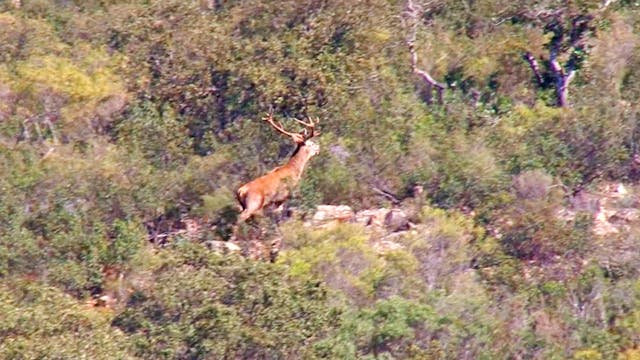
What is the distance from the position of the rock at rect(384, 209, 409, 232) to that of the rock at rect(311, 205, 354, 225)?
499 mm

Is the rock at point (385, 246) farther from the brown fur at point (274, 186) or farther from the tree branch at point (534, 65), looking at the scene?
the tree branch at point (534, 65)

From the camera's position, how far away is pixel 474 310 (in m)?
24.8

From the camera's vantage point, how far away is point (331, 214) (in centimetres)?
2836

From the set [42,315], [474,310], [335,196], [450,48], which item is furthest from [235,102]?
[42,315]

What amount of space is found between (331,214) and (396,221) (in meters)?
0.85

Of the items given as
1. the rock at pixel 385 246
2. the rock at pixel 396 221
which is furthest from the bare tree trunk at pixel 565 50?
the rock at pixel 385 246

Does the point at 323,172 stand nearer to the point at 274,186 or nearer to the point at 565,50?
the point at 565,50

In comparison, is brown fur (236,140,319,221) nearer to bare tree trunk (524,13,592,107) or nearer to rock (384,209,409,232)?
rock (384,209,409,232)

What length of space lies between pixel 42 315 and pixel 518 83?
1313 cm

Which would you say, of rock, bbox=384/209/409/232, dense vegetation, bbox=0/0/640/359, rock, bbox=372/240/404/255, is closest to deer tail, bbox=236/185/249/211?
dense vegetation, bbox=0/0/640/359

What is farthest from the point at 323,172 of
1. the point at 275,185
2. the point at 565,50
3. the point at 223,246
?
the point at 275,185

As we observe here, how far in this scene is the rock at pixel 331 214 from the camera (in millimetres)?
28062

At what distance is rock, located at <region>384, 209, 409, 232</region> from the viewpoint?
28.2 m

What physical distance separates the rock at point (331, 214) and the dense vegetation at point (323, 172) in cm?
20
